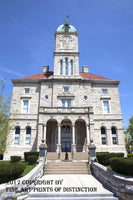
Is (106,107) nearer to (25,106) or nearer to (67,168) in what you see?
(25,106)

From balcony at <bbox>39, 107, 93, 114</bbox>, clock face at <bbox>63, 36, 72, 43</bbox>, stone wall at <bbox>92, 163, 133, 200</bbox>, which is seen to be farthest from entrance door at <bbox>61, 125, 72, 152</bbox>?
clock face at <bbox>63, 36, 72, 43</bbox>

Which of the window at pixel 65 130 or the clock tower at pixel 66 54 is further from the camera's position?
the clock tower at pixel 66 54

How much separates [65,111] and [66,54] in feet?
40.7

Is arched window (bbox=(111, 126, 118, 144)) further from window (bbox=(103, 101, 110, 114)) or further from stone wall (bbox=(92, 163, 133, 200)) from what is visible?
stone wall (bbox=(92, 163, 133, 200))

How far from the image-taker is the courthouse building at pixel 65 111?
2190 cm

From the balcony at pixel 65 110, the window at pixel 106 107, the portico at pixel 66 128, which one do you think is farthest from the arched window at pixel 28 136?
the window at pixel 106 107

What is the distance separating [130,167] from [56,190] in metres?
4.11

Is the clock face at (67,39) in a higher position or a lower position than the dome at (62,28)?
lower

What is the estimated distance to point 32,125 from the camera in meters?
23.8

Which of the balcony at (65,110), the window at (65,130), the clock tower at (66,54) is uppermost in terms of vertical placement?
the clock tower at (66,54)

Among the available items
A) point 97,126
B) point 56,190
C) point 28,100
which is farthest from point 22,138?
point 56,190

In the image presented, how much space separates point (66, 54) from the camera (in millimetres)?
28188

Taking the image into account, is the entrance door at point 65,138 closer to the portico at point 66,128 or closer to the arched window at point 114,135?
the portico at point 66,128

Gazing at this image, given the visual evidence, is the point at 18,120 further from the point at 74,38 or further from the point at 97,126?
the point at 74,38
